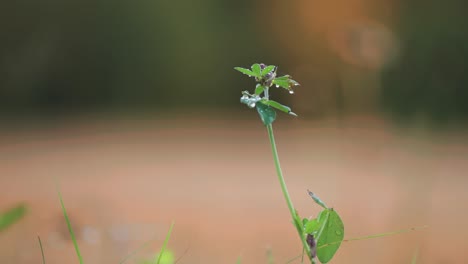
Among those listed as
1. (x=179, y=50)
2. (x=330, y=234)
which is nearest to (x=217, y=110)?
(x=179, y=50)

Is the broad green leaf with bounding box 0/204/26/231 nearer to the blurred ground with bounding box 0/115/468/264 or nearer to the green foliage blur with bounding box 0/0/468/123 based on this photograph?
the blurred ground with bounding box 0/115/468/264

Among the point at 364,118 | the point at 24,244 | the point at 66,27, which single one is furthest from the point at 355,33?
the point at 66,27

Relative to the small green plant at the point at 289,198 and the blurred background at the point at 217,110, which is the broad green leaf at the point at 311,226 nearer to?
the small green plant at the point at 289,198

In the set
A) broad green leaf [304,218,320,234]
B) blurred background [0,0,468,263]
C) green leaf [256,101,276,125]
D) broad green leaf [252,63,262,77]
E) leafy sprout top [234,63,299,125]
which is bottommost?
blurred background [0,0,468,263]

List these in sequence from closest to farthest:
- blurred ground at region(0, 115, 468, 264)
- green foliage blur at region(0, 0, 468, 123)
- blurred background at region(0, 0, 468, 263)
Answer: blurred ground at region(0, 115, 468, 264)
blurred background at region(0, 0, 468, 263)
green foliage blur at region(0, 0, 468, 123)

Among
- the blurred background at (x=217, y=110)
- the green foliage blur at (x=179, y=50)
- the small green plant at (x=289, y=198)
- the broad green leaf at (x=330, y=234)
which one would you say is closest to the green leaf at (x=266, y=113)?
the small green plant at (x=289, y=198)

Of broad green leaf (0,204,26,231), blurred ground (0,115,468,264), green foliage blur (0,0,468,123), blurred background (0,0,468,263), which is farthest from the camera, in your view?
green foliage blur (0,0,468,123)

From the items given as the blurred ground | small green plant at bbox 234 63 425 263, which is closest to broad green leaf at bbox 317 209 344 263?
small green plant at bbox 234 63 425 263
